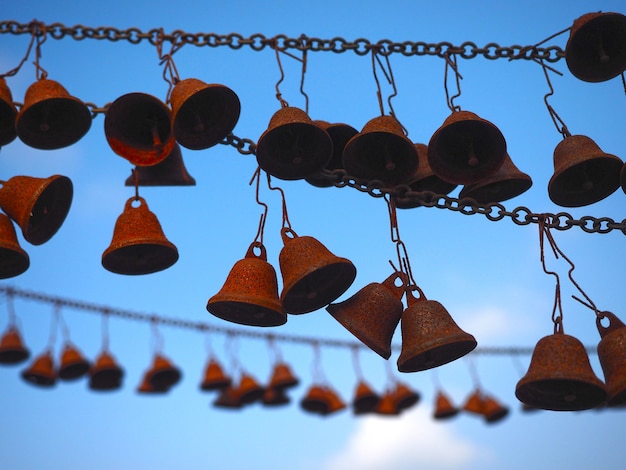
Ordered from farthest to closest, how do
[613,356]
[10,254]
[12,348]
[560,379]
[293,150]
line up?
[12,348] < [10,254] < [293,150] < [613,356] < [560,379]

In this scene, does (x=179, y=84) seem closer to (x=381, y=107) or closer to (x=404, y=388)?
(x=381, y=107)

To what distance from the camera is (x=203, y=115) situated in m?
4.88

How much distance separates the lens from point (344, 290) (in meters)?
4.43

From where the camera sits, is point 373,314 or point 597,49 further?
point 597,49

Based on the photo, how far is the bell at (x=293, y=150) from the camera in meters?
4.68

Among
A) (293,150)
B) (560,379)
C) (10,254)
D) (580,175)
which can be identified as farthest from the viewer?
(580,175)

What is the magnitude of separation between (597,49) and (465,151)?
1.15 m

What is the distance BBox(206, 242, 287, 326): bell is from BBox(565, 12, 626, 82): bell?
235cm

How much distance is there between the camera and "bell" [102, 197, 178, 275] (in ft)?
15.7

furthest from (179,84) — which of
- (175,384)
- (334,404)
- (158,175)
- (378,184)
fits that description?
(334,404)

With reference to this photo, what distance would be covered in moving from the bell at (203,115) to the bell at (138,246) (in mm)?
524

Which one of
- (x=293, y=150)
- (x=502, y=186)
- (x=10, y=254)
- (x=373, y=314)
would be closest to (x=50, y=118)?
(x=10, y=254)

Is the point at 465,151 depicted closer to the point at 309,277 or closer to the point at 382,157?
the point at 382,157

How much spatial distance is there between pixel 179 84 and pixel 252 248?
105 centimetres
